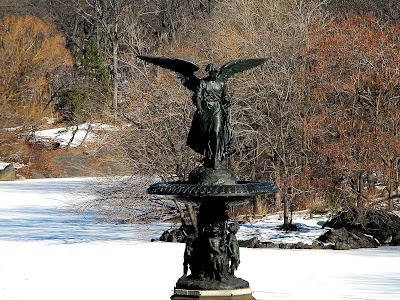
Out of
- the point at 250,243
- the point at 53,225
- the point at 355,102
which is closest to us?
the point at 250,243

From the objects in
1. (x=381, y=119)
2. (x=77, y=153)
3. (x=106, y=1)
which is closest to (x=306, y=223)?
(x=381, y=119)

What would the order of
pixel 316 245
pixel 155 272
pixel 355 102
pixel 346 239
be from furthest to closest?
pixel 355 102
pixel 346 239
pixel 316 245
pixel 155 272

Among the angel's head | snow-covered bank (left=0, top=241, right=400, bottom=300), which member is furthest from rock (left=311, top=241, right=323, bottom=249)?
the angel's head

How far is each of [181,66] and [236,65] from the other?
2.73 ft

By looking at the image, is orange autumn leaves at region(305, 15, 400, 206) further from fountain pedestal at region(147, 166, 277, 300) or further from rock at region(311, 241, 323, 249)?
fountain pedestal at region(147, 166, 277, 300)

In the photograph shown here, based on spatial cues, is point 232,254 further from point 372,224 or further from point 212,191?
point 372,224

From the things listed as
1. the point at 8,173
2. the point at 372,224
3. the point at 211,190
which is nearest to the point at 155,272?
the point at 211,190

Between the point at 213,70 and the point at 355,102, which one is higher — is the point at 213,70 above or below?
below

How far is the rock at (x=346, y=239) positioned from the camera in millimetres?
18316

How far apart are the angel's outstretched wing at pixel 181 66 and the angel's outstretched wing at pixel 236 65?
39cm

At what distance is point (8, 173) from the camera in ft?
125

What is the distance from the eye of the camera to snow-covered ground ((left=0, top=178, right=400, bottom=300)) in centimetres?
1245

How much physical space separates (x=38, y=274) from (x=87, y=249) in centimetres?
358

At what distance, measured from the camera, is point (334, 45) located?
70.5ft
